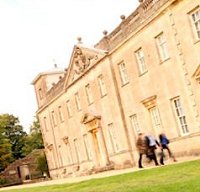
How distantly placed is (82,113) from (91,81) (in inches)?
162

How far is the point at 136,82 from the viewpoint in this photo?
2852 centimetres

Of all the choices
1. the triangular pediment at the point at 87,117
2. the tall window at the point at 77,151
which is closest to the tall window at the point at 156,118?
the triangular pediment at the point at 87,117

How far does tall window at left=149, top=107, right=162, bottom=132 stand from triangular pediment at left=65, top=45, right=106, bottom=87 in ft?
19.3

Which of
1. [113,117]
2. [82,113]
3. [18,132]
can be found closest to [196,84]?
[113,117]

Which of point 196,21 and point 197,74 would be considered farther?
point 197,74

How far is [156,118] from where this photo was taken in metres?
27.2

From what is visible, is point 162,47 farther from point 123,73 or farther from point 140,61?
point 123,73

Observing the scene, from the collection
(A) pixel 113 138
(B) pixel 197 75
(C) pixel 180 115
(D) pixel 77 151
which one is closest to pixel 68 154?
(D) pixel 77 151

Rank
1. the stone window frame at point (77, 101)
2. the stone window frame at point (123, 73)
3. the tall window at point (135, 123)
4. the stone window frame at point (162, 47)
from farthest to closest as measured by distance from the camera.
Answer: the stone window frame at point (77, 101)
the stone window frame at point (123, 73)
the tall window at point (135, 123)
the stone window frame at point (162, 47)

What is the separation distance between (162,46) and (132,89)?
4329mm

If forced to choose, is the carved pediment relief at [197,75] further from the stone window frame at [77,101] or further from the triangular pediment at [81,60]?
the stone window frame at [77,101]

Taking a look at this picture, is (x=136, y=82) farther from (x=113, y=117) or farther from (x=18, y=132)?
(x=18, y=132)

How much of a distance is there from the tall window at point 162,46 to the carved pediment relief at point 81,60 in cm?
638

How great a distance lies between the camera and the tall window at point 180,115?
81.1 ft
